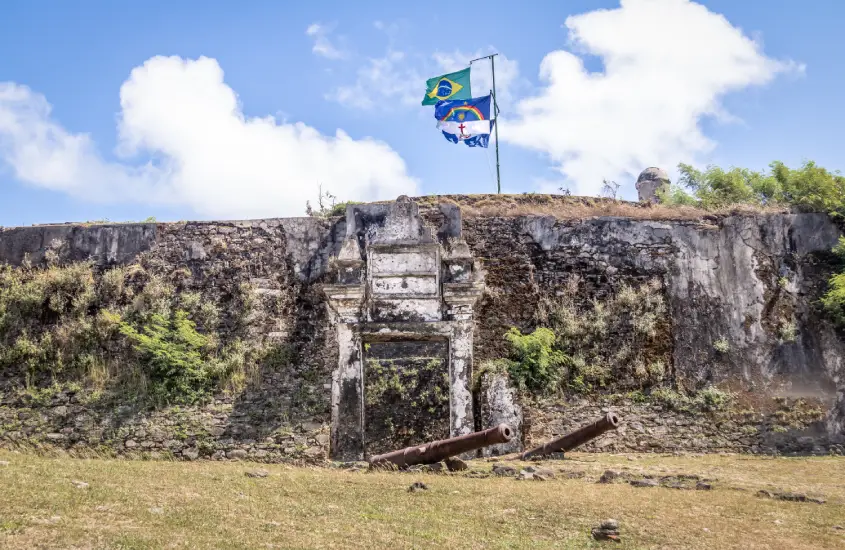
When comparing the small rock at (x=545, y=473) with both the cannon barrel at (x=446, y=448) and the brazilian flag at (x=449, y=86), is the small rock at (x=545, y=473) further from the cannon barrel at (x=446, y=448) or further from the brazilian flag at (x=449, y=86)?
the brazilian flag at (x=449, y=86)

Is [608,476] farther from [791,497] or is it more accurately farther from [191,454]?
[191,454]

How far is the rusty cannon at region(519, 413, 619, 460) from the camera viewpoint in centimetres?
1032

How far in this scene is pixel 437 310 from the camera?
41.3ft

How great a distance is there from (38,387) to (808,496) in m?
12.3

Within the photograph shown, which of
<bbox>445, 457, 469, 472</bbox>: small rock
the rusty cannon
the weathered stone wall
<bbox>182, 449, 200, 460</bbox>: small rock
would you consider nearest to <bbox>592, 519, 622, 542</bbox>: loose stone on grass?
<bbox>445, 457, 469, 472</bbox>: small rock

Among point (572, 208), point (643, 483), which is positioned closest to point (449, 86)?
point (572, 208)

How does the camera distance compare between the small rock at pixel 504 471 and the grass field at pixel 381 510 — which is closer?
the grass field at pixel 381 510

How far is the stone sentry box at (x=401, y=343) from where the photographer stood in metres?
12.1

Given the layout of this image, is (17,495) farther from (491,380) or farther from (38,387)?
(491,380)

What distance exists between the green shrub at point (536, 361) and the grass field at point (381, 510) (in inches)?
129

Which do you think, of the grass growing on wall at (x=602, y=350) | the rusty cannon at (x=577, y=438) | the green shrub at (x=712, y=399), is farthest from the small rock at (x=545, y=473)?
the green shrub at (x=712, y=399)

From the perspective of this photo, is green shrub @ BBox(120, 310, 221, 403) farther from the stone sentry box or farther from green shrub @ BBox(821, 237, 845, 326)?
green shrub @ BBox(821, 237, 845, 326)

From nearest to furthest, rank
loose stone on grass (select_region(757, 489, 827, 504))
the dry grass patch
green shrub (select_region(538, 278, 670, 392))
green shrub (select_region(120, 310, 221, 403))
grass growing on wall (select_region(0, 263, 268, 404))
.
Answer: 1. loose stone on grass (select_region(757, 489, 827, 504))
2. green shrub (select_region(120, 310, 221, 403))
3. grass growing on wall (select_region(0, 263, 268, 404))
4. green shrub (select_region(538, 278, 670, 392))
5. the dry grass patch

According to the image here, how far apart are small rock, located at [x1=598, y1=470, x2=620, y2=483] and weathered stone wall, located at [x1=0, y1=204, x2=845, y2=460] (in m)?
3.26
